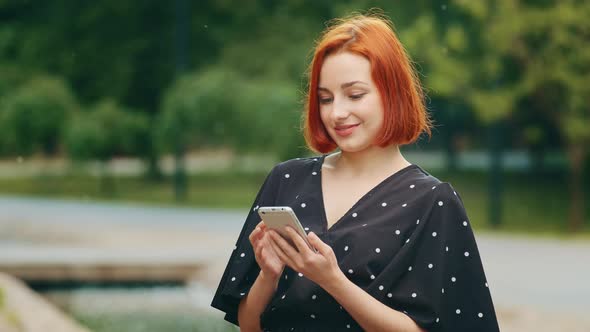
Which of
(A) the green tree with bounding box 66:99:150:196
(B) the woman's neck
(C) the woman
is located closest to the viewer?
(C) the woman

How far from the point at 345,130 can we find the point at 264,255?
242mm

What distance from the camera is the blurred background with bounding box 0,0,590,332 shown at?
35.8 ft

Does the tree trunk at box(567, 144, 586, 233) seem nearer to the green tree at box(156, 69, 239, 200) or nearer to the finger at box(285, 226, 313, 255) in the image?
the green tree at box(156, 69, 239, 200)

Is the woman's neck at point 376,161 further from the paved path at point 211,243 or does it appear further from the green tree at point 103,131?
the green tree at point 103,131

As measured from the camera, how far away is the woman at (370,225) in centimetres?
159

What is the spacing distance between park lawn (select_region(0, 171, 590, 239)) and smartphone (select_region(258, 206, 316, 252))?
12.9m

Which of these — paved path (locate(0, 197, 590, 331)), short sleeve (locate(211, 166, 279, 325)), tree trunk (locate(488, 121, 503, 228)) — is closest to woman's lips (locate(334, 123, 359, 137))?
short sleeve (locate(211, 166, 279, 325))

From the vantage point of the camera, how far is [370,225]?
1.61m

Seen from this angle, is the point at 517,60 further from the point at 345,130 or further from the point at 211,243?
the point at 345,130

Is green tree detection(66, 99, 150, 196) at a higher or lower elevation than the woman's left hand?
lower

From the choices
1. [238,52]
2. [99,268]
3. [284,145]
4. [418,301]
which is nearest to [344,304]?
[418,301]

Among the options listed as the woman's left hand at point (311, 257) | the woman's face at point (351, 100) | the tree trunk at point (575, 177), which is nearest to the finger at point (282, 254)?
the woman's left hand at point (311, 257)

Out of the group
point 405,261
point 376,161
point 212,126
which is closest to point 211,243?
point 212,126

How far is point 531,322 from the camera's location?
20.9 feet
